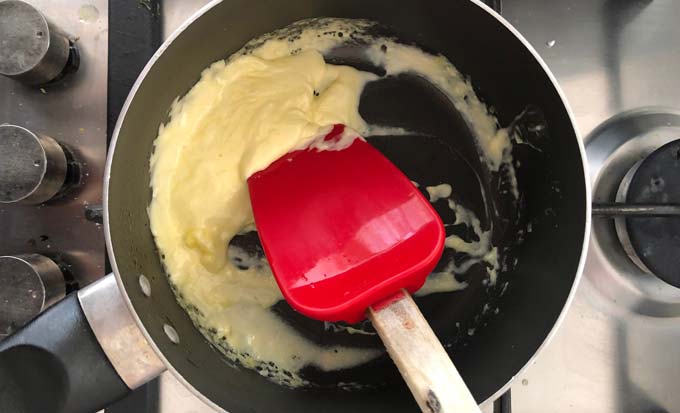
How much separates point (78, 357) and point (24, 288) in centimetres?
20

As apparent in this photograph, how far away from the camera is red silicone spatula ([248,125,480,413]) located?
0.61 metres

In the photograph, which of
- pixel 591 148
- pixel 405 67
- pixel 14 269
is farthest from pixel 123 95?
pixel 591 148

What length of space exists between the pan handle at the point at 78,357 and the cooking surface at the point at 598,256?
162mm

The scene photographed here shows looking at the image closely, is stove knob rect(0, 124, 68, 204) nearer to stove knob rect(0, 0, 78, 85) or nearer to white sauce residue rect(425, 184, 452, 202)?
stove knob rect(0, 0, 78, 85)

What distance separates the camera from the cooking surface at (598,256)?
725 mm

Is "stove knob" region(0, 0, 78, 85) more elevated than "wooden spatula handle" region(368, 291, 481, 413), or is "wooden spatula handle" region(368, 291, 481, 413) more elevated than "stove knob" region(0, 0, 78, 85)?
"stove knob" region(0, 0, 78, 85)

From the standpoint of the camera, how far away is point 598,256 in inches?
28.6

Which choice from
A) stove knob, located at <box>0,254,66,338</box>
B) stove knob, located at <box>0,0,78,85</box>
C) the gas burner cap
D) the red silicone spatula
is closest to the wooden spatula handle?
the red silicone spatula

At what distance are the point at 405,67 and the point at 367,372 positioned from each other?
0.47 metres

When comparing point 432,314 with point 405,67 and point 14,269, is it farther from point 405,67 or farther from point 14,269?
point 14,269

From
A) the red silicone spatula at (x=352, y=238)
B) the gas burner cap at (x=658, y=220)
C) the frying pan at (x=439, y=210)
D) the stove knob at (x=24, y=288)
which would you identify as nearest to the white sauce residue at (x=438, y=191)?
the frying pan at (x=439, y=210)

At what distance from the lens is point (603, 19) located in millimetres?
750

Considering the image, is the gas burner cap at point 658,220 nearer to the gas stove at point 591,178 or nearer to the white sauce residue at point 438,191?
the gas stove at point 591,178

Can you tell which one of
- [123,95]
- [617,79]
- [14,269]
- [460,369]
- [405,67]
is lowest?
[14,269]
